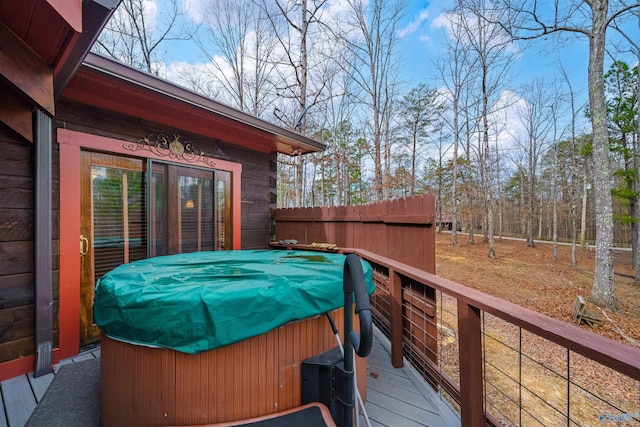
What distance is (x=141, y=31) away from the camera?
725 cm

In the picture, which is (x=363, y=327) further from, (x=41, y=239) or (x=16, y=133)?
(x=16, y=133)

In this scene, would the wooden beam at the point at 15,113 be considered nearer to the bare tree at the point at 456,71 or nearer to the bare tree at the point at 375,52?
the bare tree at the point at 375,52

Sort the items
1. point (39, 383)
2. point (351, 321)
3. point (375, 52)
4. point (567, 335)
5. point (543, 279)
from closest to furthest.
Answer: point (567, 335) → point (351, 321) → point (39, 383) → point (543, 279) → point (375, 52)

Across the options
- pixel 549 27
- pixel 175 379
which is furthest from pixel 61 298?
pixel 549 27

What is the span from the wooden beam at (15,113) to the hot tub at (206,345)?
5.82 feet

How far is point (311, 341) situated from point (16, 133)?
2.94 metres

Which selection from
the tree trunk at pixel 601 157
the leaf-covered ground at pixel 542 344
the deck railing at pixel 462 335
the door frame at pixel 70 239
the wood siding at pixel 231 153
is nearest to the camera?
the deck railing at pixel 462 335

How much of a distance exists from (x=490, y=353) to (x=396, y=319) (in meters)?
4.05

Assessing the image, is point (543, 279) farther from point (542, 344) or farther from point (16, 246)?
point (16, 246)

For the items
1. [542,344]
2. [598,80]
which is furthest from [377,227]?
[598,80]

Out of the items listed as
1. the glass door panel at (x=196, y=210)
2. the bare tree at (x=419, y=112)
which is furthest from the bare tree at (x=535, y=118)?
the glass door panel at (x=196, y=210)

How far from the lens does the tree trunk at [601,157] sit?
5.96m

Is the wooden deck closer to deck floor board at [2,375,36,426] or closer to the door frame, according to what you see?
deck floor board at [2,375,36,426]

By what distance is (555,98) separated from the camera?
42.5 feet
